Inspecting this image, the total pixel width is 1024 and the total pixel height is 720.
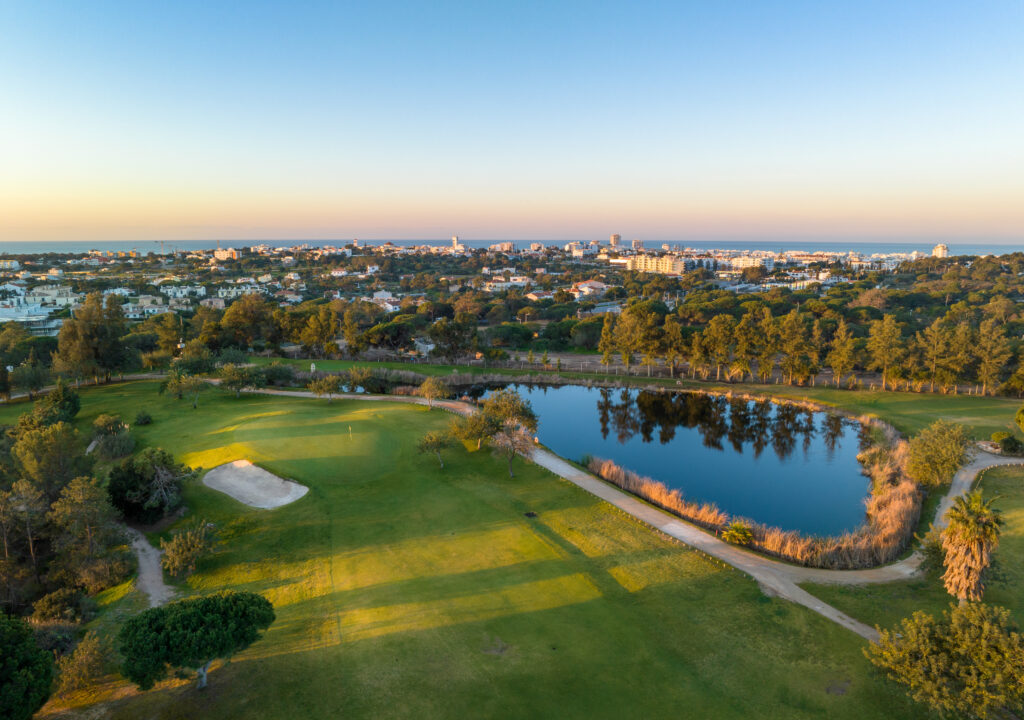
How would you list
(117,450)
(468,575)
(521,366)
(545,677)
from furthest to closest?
(521,366), (117,450), (468,575), (545,677)

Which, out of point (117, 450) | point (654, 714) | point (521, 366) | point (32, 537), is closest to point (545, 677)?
point (654, 714)

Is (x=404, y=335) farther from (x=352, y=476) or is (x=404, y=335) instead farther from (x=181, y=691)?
(x=181, y=691)

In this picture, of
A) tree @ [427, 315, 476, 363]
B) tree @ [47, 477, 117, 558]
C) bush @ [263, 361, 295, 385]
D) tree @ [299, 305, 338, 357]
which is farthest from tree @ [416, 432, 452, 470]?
tree @ [299, 305, 338, 357]

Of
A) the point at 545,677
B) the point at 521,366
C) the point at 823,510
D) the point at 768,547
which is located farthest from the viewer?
the point at 521,366

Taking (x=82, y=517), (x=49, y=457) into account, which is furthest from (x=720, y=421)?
(x=49, y=457)

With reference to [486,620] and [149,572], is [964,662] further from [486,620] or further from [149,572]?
[149,572]

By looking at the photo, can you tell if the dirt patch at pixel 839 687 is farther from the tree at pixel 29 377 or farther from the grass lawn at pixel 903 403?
the tree at pixel 29 377

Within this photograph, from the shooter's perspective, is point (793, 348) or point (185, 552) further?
point (793, 348)

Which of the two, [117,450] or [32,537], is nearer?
[32,537]
